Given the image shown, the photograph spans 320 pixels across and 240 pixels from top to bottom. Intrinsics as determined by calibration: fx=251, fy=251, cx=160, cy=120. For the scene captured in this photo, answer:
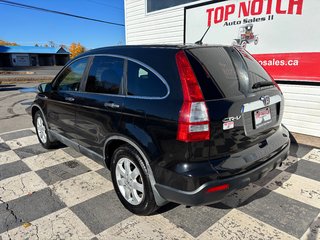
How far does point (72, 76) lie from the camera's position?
12.0 ft

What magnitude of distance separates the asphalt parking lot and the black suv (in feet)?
0.91

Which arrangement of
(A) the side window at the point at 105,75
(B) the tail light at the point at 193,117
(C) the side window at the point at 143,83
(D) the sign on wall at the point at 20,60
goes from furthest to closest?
1. (D) the sign on wall at the point at 20,60
2. (A) the side window at the point at 105,75
3. (C) the side window at the point at 143,83
4. (B) the tail light at the point at 193,117

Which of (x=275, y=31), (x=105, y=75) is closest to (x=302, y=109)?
(x=275, y=31)

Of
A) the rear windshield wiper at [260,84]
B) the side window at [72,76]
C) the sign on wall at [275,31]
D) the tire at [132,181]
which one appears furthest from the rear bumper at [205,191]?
the sign on wall at [275,31]

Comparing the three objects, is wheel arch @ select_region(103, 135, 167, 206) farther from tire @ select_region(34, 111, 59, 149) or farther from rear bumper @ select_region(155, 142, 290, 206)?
tire @ select_region(34, 111, 59, 149)

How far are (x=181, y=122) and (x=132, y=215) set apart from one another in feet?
4.18

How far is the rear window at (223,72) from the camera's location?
83.5 inches

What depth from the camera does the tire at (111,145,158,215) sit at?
241 centimetres

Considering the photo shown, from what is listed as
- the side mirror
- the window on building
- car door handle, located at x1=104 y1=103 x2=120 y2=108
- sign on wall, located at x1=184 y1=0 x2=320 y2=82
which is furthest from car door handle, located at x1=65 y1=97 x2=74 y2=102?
the window on building

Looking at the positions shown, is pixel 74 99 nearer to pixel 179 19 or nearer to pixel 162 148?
pixel 162 148

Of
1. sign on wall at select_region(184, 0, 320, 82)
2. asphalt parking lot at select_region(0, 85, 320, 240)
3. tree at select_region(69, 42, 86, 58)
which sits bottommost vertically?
asphalt parking lot at select_region(0, 85, 320, 240)

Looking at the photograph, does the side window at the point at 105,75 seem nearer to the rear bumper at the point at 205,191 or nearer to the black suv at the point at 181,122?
the black suv at the point at 181,122

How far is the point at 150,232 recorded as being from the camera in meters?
2.41

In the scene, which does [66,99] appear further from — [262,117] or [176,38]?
[176,38]
